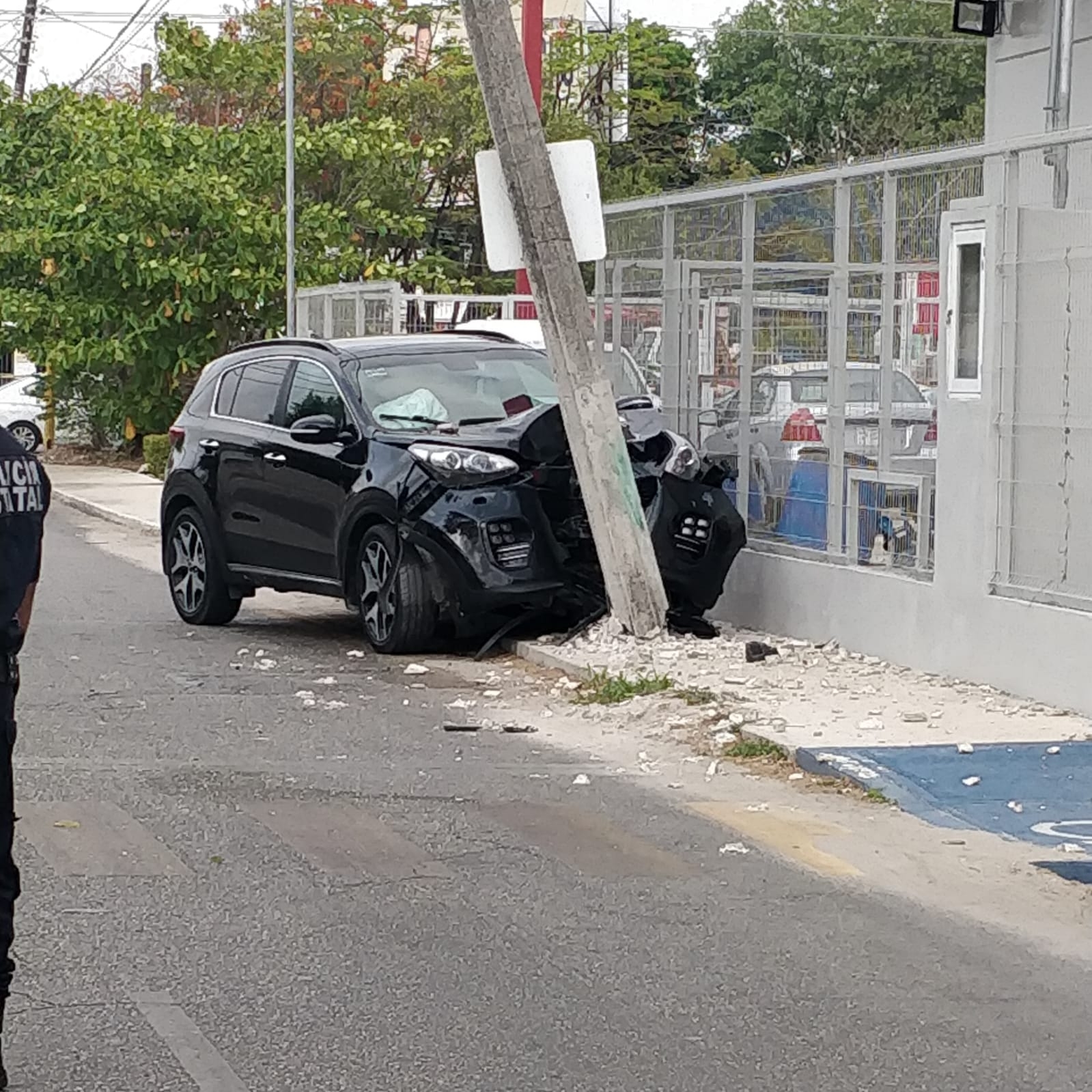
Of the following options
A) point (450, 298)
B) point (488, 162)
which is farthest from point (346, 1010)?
point (450, 298)

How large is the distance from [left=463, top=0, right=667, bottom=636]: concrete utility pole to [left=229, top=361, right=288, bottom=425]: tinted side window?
2.23 meters

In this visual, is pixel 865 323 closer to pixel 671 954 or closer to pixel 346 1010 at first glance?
pixel 671 954

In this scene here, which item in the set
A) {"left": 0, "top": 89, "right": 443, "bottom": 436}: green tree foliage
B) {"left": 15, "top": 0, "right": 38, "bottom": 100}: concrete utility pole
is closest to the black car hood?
{"left": 0, "top": 89, "right": 443, "bottom": 436}: green tree foliage

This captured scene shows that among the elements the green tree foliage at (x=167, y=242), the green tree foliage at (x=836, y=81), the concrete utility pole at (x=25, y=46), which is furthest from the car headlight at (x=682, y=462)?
the green tree foliage at (x=836, y=81)

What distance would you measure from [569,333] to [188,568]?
3.66 m

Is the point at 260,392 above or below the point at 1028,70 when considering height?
below

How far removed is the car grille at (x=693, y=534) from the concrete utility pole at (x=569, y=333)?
41cm

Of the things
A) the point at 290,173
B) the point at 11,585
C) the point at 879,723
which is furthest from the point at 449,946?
the point at 290,173

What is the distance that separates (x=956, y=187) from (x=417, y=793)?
15.1 feet

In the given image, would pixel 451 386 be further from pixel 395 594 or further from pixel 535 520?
pixel 395 594

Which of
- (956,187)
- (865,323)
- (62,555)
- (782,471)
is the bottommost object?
(62,555)

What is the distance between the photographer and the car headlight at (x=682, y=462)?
1259 centimetres

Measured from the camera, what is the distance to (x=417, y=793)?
865 centimetres

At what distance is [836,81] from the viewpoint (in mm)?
48438
